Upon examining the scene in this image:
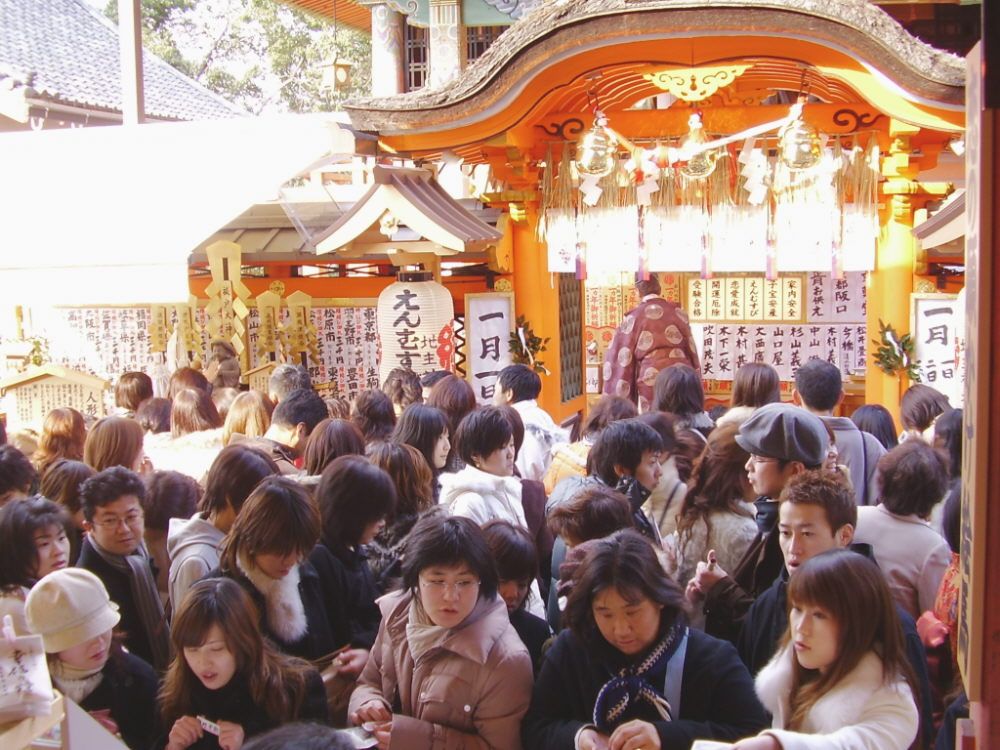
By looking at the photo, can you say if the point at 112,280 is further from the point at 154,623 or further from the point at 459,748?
the point at 459,748

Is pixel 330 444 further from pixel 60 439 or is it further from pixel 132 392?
pixel 132 392

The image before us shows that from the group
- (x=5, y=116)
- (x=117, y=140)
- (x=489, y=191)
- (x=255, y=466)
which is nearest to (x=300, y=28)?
(x=5, y=116)

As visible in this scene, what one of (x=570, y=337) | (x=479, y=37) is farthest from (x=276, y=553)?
(x=479, y=37)

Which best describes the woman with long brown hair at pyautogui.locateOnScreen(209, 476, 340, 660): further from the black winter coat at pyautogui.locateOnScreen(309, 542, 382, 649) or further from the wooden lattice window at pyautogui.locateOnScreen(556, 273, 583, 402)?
the wooden lattice window at pyautogui.locateOnScreen(556, 273, 583, 402)

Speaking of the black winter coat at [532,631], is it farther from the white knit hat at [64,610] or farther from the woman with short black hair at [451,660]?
the white knit hat at [64,610]

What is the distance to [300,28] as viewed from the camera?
35312mm

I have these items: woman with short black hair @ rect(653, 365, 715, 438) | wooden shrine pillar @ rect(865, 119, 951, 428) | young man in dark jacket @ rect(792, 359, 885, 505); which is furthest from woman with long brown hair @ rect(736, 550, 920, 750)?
wooden shrine pillar @ rect(865, 119, 951, 428)

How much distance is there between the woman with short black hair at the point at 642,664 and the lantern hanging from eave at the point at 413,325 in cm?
545

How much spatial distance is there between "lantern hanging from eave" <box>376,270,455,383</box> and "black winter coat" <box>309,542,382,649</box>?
4.43 m

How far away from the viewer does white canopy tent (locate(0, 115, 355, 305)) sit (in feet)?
18.2

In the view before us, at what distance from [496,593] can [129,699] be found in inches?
46.2

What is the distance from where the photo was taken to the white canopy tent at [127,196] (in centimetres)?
554

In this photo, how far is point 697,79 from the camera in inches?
335

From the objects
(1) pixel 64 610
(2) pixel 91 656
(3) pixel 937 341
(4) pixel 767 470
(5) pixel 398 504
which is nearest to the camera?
(1) pixel 64 610
